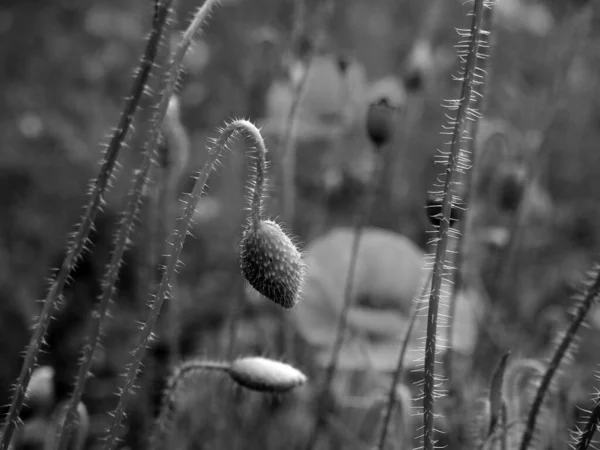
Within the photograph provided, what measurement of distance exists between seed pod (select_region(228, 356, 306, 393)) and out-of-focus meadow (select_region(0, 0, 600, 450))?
186mm

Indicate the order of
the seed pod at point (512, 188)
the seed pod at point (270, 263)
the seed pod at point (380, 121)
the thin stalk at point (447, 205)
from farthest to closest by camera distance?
the seed pod at point (512, 188) → the seed pod at point (380, 121) → the seed pod at point (270, 263) → the thin stalk at point (447, 205)

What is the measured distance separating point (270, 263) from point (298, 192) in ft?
5.41

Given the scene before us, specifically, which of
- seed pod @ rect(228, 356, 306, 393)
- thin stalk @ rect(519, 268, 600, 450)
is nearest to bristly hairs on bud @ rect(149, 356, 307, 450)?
seed pod @ rect(228, 356, 306, 393)

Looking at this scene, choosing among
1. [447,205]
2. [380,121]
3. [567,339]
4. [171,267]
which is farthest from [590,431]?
[380,121]

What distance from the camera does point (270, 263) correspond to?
0.74 meters

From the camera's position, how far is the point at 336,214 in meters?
2.19

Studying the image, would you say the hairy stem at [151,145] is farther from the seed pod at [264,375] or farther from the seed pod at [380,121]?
the seed pod at [380,121]

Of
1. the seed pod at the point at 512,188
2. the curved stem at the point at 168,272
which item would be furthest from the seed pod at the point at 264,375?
the seed pod at the point at 512,188

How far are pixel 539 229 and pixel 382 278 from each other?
665 mm

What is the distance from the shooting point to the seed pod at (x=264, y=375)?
0.77 m

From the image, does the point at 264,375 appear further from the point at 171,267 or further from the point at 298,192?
the point at 298,192

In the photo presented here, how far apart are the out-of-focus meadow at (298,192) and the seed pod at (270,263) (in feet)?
0.82

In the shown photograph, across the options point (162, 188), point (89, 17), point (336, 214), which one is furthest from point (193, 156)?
point (162, 188)

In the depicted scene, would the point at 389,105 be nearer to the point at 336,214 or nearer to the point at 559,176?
the point at 336,214
